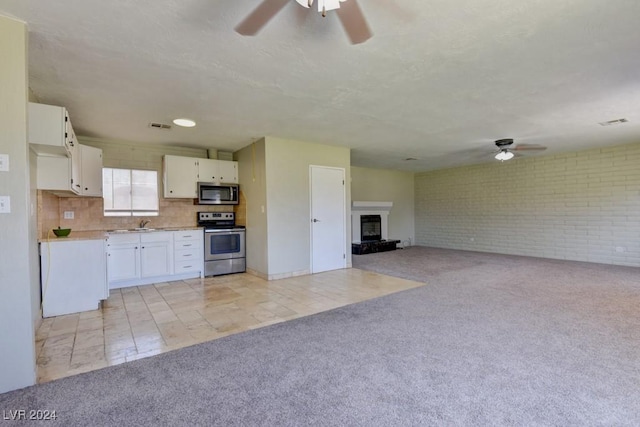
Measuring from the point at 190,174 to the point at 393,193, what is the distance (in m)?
5.89

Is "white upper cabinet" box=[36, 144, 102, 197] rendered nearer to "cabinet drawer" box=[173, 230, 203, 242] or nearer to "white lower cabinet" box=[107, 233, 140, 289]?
"white lower cabinet" box=[107, 233, 140, 289]

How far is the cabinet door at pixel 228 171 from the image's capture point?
18.1 ft

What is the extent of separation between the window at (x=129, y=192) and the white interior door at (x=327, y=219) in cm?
275

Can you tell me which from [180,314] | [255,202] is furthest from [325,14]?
[255,202]

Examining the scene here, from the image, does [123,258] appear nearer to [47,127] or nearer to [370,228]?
[47,127]

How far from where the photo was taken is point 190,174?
5.20 metres

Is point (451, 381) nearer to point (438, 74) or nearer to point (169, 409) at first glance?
point (169, 409)

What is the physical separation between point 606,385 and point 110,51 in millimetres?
4098

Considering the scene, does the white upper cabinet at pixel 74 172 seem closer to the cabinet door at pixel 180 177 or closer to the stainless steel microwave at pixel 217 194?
the cabinet door at pixel 180 177

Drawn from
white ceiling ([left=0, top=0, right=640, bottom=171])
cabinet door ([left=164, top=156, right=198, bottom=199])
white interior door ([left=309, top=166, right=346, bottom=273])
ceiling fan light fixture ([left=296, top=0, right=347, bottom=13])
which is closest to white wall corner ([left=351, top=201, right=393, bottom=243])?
white interior door ([left=309, top=166, right=346, bottom=273])

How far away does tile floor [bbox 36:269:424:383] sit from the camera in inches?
95.7

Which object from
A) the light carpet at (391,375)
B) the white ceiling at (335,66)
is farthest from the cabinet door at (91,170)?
the light carpet at (391,375)

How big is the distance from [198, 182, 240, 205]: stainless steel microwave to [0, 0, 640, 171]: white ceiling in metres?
1.21

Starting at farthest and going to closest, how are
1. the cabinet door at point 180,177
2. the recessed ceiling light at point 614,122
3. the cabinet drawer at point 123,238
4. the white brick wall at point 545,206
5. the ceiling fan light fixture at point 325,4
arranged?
the white brick wall at point 545,206, the cabinet door at point 180,177, the cabinet drawer at point 123,238, the recessed ceiling light at point 614,122, the ceiling fan light fixture at point 325,4
